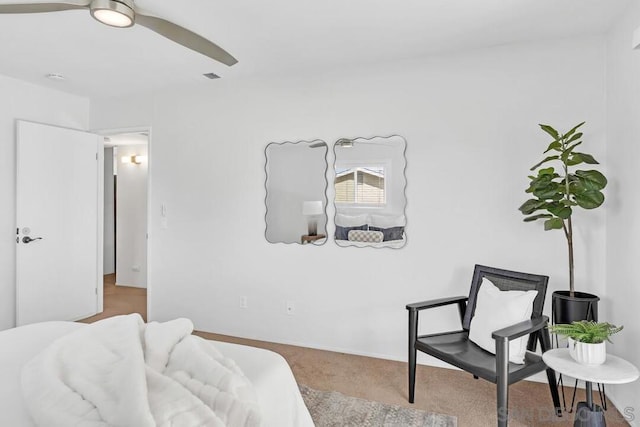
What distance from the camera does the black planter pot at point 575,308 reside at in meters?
2.37

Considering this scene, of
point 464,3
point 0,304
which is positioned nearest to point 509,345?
point 464,3

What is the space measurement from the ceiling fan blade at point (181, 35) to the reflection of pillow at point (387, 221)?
166cm

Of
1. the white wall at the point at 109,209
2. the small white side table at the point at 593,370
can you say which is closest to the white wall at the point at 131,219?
the white wall at the point at 109,209

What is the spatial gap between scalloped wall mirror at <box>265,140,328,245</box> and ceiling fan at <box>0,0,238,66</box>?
4.73 ft

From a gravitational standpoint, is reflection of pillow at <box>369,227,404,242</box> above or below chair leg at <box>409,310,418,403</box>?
above

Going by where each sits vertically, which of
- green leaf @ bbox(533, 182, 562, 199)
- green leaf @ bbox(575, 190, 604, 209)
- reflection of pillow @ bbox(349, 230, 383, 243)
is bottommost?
reflection of pillow @ bbox(349, 230, 383, 243)

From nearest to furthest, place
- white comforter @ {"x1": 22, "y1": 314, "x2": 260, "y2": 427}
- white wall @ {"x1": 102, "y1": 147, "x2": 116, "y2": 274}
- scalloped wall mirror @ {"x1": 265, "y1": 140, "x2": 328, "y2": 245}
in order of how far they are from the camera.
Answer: white comforter @ {"x1": 22, "y1": 314, "x2": 260, "y2": 427}
scalloped wall mirror @ {"x1": 265, "y1": 140, "x2": 328, "y2": 245}
white wall @ {"x1": 102, "y1": 147, "x2": 116, "y2": 274}

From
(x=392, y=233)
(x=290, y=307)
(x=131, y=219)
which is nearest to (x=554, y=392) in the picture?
(x=392, y=233)

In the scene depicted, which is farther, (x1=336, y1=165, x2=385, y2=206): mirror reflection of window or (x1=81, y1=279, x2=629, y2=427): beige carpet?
(x1=336, y1=165, x2=385, y2=206): mirror reflection of window

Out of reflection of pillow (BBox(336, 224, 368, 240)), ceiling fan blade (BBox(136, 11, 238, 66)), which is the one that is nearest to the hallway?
reflection of pillow (BBox(336, 224, 368, 240))

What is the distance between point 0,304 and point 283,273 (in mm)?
2593

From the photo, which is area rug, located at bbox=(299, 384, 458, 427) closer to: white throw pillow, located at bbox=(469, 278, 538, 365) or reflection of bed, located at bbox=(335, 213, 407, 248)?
white throw pillow, located at bbox=(469, 278, 538, 365)

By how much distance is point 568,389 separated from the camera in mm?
2791

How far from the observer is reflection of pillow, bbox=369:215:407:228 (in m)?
3.23
